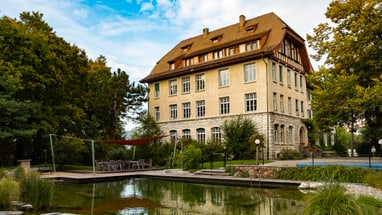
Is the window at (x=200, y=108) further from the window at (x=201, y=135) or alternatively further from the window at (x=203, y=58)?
the window at (x=203, y=58)

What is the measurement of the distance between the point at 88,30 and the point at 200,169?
927 cm

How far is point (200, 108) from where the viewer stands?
27547mm

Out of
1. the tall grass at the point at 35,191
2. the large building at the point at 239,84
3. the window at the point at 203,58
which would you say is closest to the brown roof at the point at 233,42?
the large building at the point at 239,84

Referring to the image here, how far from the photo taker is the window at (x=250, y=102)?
951 inches

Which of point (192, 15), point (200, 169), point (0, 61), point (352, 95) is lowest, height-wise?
point (200, 169)

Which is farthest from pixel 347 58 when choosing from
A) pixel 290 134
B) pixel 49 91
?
pixel 49 91

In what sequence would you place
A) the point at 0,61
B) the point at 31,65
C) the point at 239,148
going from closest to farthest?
the point at 0,61 < the point at 31,65 < the point at 239,148

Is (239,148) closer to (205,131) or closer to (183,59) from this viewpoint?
(205,131)

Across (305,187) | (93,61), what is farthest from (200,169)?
(93,61)

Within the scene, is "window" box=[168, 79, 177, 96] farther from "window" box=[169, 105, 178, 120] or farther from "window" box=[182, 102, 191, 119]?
"window" box=[182, 102, 191, 119]

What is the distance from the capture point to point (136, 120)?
97.7ft

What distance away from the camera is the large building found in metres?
23.8

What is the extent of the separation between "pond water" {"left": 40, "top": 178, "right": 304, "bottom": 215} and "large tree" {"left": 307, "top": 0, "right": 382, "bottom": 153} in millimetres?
4757

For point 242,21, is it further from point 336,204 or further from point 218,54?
point 336,204
